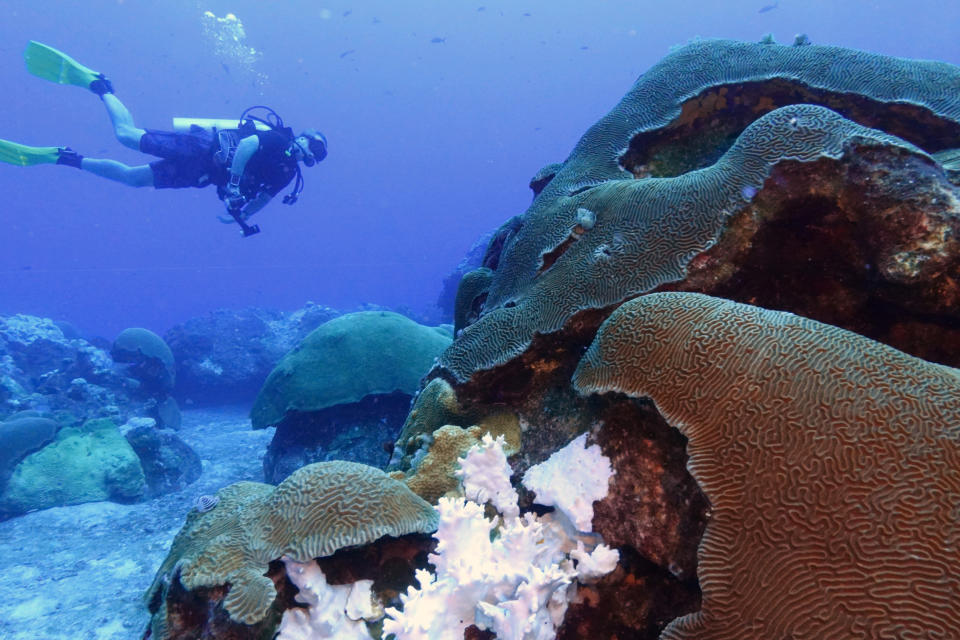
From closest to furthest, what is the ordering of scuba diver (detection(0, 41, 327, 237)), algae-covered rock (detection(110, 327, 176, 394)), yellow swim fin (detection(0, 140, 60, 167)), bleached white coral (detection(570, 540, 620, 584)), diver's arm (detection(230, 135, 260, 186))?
bleached white coral (detection(570, 540, 620, 584)) < diver's arm (detection(230, 135, 260, 186)) < scuba diver (detection(0, 41, 327, 237)) < yellow swim fin (detection(0, 140, 60, 167)) < algae-covered rock (detection(110, 327, 176, 394))

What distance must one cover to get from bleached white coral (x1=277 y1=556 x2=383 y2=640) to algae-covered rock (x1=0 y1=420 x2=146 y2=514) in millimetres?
10021

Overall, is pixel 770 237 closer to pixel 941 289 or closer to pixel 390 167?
pixel 941 289

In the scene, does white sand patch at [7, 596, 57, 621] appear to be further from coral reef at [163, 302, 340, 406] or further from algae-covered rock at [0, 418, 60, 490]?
coral reef at [163, 302, 340, 406]

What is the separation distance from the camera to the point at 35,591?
6.64 metres

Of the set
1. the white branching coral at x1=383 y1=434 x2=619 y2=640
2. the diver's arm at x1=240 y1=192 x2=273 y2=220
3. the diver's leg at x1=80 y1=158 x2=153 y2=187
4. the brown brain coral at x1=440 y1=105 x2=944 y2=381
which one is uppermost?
the diver's leg at x1=80 y1=158 x2=153 y2=187

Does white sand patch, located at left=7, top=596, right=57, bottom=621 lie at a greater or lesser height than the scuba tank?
lesser

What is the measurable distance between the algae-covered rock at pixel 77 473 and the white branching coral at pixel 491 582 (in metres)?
10.6

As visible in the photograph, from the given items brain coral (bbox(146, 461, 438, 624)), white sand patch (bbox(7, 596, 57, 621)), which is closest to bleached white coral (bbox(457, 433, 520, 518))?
brain coral (bbox(146, 461, 438, 624))

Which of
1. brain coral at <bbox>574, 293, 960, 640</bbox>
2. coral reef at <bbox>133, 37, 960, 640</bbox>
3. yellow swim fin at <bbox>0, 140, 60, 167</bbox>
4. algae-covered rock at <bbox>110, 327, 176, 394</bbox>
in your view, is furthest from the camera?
algae-covered rock at <bbox>110, 327, 176, 394</bbox>

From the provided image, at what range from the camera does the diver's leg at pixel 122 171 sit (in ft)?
37.4

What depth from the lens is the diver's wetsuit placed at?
33.7ft

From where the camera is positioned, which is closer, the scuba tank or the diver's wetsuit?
the diver's wetsuit

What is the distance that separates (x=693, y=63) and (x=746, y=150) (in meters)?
2.13

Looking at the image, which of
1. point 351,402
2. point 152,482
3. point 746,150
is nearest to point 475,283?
point 746,150
